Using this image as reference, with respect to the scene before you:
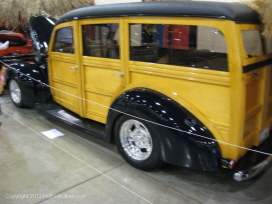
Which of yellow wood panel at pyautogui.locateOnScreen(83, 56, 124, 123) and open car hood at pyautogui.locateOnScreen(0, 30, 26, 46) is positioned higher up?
open car hood at pyautogui.locateOnScreen(0, 30, 26, 46)

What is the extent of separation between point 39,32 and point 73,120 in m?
2.35

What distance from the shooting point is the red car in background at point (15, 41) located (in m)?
6.95

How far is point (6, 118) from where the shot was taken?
4.64 metres

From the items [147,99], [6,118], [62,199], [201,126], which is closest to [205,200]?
[201,126]

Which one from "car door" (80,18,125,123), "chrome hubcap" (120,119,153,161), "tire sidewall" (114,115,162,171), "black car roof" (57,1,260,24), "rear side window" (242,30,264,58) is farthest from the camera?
"car door" (80,18,125,123)

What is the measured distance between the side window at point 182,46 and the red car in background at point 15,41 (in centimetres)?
528

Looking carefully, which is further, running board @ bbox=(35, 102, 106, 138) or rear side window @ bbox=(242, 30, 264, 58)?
running board @ bbox=(35, 102, 106, 138)

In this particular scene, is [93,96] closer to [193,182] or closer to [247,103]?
[193,182]

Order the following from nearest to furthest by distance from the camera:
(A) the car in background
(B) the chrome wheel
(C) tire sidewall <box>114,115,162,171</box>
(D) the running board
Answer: (C) tire sidewall <box>114,115,162,171</box>, (D) the running board, (B) the chrome wheel, (A) the car in background

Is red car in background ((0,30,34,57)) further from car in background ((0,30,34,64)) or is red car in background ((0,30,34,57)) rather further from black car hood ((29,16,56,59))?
black car hood ((29,16,56,59))

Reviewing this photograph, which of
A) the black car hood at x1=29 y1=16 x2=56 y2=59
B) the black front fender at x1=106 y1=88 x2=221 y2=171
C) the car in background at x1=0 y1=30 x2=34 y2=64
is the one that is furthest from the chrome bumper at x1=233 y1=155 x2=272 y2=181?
the car in background at x1=0 y1=30 x2=34 y2=64

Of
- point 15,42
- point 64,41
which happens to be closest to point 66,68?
point 64,41

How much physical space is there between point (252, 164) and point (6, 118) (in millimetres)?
4080

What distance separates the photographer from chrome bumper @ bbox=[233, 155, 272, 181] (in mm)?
2236
